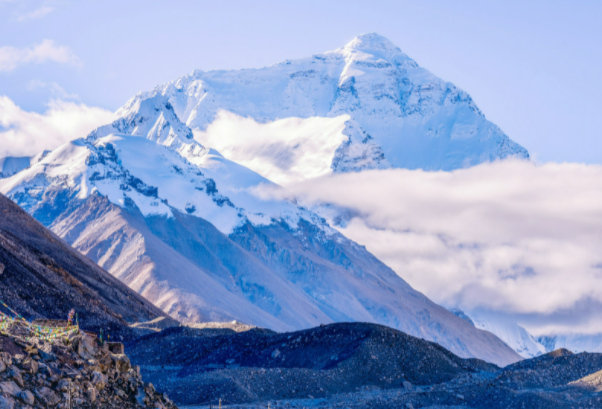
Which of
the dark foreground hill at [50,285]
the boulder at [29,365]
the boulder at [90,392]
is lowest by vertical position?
the boulder at [29,365]

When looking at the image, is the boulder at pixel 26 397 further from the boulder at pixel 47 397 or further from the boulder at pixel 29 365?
the boulder at pixel 29 365

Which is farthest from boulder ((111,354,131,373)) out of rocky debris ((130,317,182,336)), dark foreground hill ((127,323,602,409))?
rocky debris ((130,317,182,336))

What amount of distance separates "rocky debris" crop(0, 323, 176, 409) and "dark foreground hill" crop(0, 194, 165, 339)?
146ft

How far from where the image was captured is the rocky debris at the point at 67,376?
870 inches

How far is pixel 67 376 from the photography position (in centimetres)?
2323

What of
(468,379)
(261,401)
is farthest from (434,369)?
(261,401)

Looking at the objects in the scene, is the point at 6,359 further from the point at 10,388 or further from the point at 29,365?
the point at 10,388

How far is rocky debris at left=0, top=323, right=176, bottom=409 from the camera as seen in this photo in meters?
22.1

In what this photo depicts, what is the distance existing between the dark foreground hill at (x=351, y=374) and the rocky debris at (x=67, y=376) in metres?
14.9

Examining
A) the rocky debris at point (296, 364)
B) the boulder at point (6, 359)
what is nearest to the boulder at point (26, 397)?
the boulder at point (6, 359)

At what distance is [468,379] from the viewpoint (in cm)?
5144

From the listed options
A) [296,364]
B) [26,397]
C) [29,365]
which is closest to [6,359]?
[29,365]

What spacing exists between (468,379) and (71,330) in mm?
31516

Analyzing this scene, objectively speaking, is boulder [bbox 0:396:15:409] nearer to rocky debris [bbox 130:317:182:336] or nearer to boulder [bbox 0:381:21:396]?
boulder [bbox 0:381:21:396]
